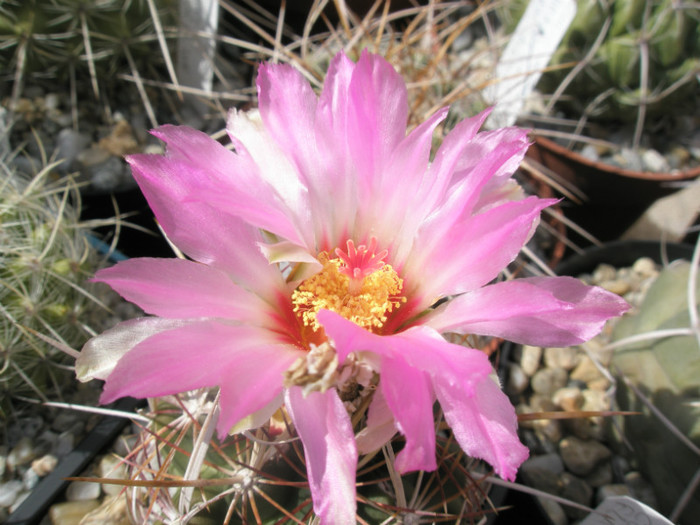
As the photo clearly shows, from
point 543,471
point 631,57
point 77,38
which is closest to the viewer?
point 543,471

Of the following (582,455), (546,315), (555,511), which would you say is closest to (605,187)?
(582,455)

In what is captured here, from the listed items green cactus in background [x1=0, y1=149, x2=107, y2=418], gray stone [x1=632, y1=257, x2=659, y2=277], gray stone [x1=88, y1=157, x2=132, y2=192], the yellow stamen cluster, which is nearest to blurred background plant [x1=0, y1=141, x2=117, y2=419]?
green cactus in background [x1=0, y1=149, x2=107, y2=418]

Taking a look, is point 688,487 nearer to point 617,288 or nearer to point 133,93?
point 617,288

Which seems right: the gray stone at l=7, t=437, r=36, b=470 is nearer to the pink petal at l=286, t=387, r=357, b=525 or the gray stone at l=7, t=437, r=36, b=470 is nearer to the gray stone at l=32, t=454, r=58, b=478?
the gray stone at l=32, t=454, r=58, b=478

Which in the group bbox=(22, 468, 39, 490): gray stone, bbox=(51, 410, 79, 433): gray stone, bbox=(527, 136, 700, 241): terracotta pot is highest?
bbox=(51, 410, 79, 433): gray stone

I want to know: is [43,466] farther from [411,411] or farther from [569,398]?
[569,398]

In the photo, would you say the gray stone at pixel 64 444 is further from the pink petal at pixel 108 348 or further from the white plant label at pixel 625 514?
the white plant label at pixel 625 514
